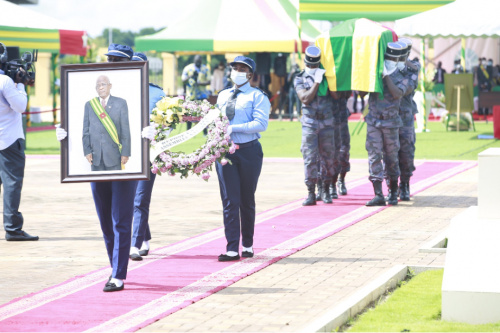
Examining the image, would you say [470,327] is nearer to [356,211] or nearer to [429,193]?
[356,211]

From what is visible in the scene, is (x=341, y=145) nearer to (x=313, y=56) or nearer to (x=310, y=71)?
(x=310, y=71)

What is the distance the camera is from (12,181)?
1070 cm

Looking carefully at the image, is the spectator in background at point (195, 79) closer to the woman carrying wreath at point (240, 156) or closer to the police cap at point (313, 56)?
the police cap at point (313, 56)

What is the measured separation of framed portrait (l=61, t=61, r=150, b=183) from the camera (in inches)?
310

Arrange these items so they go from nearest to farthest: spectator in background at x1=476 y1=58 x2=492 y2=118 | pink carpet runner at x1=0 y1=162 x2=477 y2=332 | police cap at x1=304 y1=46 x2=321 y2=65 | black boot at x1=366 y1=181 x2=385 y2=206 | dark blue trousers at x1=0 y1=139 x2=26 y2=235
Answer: pink carpet runner at x1=0 y1=162 x2=477 y2=332 < dark blue trousers at x1=0 y1=139 x2=26 y2=235 < police cap at x1=304 y1=46 x2=321 y2=65 < black boot at x1=366 y1=181 x2=385 y2=206 < spectator in background at x1=476 y1=58 x2=492 y2=118

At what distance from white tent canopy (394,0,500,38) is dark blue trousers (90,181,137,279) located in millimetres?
15935

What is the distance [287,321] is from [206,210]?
6683mm

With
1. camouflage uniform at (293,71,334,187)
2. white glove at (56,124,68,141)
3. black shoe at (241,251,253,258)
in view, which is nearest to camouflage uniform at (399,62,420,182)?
camouflage uniform at (293,71,334,187)

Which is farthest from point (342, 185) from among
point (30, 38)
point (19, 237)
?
point (30, 38)

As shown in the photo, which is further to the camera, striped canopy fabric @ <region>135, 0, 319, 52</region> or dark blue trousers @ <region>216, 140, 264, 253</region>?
striped canopy fabric @ <region>135, 0, 319, 52</region>

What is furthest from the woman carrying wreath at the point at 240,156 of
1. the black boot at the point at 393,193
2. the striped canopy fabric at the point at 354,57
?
the black boot at the point at 393,193

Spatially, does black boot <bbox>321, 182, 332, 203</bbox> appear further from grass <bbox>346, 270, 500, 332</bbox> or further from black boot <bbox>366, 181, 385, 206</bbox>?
grass <bbox>346, 270, 500, 332</bbox>

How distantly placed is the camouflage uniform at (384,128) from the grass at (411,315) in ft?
18.0

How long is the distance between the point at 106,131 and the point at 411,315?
281 cm
